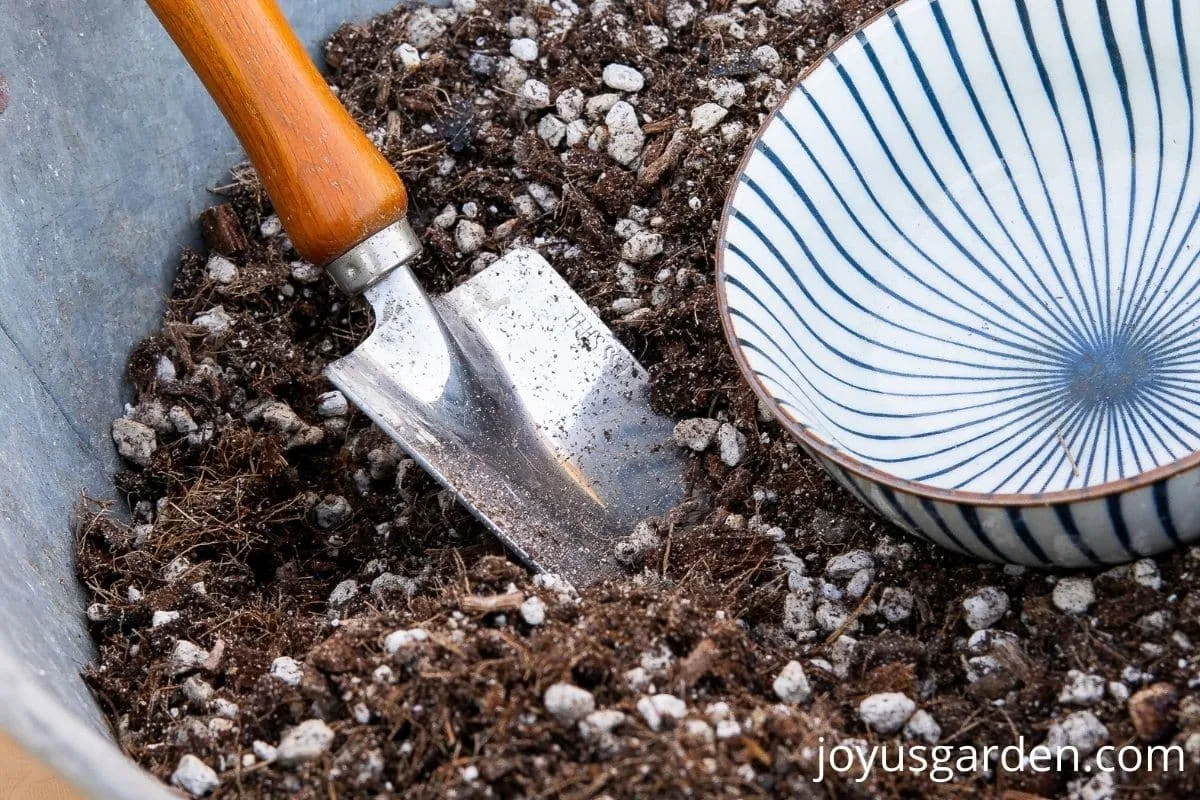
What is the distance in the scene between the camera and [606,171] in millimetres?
1456

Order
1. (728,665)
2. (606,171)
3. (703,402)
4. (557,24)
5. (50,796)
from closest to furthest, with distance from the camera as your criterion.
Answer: (728,665) → (50,796) → (703,402) → (606,171) → (557,24)

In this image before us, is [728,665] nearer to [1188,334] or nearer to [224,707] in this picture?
[224,707]

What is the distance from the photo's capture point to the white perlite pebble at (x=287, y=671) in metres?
1.04

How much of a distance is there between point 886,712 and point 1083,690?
0.14 meters

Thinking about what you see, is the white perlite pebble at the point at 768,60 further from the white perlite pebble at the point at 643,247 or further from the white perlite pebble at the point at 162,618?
the white perlite pebble at the point at 162,618

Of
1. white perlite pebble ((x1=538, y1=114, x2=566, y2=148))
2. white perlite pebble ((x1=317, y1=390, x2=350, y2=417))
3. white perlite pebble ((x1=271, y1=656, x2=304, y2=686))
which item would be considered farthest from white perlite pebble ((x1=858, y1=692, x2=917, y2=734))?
white perlite pebble ((x1=538, y1=114, x2=566, y2=148))

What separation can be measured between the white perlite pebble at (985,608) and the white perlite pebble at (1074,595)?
1.6 inches

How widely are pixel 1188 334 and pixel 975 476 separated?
25 cm

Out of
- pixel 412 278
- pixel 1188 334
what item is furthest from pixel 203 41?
pixel 1188 334

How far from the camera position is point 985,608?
107cm

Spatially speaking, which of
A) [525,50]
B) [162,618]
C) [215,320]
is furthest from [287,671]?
[525,50]

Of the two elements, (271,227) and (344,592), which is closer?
(344,592)

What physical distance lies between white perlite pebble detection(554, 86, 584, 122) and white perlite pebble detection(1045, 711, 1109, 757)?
85 cm

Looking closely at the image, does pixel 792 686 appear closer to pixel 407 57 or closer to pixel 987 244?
pixel 987 244
